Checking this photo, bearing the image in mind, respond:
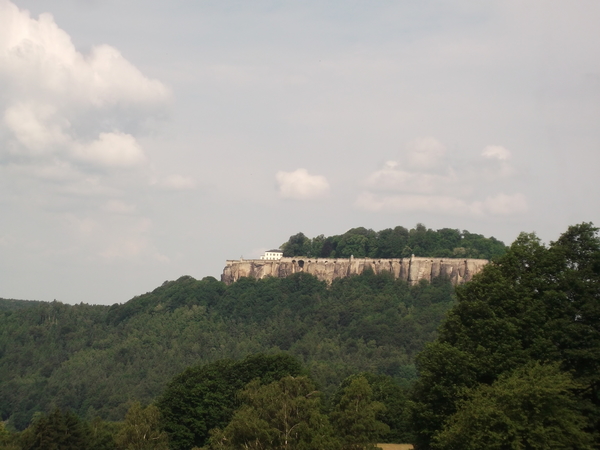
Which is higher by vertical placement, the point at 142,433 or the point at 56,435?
the point at 142,433

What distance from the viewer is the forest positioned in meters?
35.3

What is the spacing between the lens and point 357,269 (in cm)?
15212

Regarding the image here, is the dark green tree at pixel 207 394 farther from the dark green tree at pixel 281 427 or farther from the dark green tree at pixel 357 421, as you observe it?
the dark green tree at pixel 281 427

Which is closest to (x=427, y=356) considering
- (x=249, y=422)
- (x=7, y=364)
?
(x=249, y=422)

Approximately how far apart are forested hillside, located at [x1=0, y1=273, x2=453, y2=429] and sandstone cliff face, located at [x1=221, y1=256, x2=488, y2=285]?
73.9 inches

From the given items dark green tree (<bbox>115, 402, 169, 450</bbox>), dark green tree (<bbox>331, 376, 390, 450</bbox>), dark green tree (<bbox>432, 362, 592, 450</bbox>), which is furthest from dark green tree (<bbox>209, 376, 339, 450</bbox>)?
dark green tree (<bbox>432, 362, 592, 450</bbox>)

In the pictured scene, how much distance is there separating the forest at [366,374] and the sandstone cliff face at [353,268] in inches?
98.1

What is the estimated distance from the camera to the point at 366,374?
75750 millimetres

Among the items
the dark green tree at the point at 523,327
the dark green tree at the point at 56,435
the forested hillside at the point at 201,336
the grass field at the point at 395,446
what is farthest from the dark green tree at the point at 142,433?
the forested hillside at the point at 201,336

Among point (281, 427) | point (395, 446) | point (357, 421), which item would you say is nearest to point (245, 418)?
point (281, 427)

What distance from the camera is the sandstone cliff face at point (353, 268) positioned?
139 metres

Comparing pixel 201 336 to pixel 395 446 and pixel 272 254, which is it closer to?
pixel 272 254

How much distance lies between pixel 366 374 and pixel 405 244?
8074cm

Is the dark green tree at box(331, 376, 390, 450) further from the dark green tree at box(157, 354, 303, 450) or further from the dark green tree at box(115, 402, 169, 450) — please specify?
the dark green tree at box(115, 402, 169, 450)
